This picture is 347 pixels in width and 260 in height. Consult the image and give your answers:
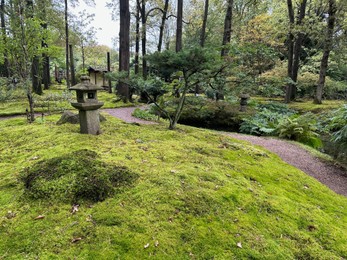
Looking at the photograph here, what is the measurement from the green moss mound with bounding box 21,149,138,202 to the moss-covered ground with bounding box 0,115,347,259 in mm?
38

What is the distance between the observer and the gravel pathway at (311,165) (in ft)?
13.8

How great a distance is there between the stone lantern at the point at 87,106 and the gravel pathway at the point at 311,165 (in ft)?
13.9

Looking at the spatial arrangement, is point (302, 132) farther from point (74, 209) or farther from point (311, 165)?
point (74, 209)

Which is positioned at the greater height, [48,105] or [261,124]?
[48,105]

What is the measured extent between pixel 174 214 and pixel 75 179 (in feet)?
3.86

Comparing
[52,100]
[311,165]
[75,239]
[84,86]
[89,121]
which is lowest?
[311,165]

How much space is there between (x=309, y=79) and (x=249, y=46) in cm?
1168

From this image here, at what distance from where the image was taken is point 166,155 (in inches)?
140

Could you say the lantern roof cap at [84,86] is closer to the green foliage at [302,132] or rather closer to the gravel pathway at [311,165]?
the gravel pathway at [311,165]

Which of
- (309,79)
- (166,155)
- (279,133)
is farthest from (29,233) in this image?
(309,79)

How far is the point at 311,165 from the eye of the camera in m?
4.87

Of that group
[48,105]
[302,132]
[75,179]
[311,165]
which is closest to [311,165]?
[311,165]

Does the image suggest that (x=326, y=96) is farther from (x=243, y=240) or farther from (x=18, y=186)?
(x=18, y=186)

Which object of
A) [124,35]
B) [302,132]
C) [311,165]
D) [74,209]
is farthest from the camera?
[124,35]
